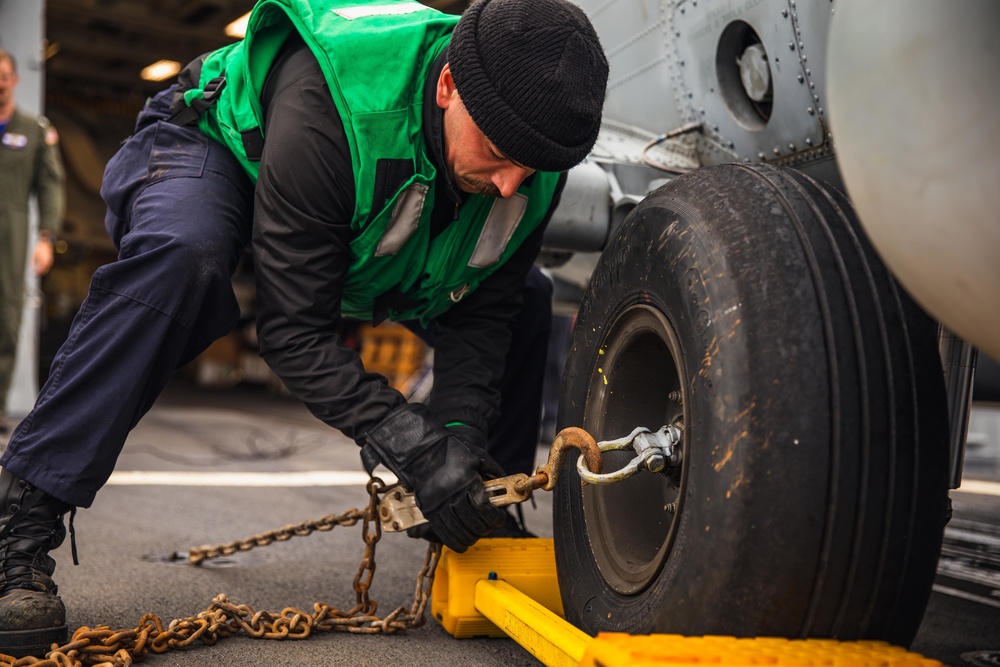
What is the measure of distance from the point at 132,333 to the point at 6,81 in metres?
3.87

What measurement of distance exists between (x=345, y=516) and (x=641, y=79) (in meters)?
1.26

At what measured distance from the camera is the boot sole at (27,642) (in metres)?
1.51

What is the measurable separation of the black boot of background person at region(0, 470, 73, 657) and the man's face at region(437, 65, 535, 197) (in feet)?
2.97

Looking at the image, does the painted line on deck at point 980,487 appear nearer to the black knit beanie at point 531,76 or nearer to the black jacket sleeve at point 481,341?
the black jacket sleeve at point 481,341

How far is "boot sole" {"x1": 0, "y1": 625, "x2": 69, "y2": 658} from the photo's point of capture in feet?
4.96

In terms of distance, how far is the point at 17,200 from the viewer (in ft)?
16.5

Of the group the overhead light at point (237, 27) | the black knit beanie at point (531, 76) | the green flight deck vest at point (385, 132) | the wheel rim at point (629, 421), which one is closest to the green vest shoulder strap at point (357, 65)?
the green flight deck vest at point (385, 132)

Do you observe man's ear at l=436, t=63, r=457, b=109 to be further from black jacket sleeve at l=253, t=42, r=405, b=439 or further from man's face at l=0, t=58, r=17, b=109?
man's face at l=0, t=58, r=17, b=109

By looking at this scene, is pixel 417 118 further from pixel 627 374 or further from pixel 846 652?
pixel 846 652

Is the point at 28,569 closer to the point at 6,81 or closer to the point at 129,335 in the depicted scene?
the point at 129,335

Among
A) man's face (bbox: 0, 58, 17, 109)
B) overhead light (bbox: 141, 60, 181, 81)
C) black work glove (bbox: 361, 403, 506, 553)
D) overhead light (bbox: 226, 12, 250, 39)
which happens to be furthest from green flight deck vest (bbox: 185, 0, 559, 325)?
overhead light (bbox: 141, 60, 181, 81)

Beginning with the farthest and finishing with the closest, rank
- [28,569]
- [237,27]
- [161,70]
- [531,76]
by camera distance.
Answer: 1. [161,70]
2. [237,27]
3. [28,569]
4. [531,76]

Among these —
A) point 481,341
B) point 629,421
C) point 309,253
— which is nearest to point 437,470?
point 629,421

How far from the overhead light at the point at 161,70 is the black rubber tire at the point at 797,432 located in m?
12.4
